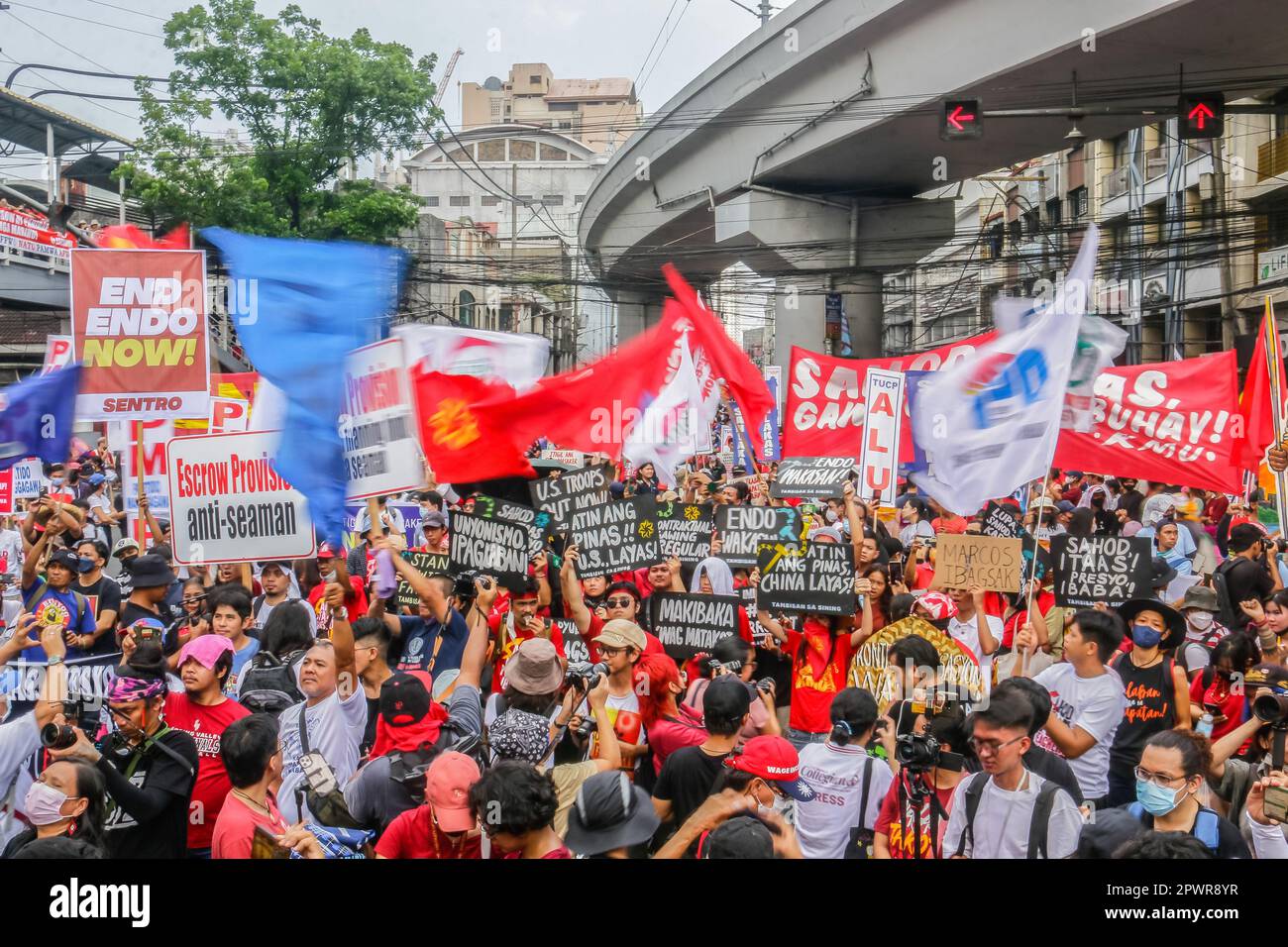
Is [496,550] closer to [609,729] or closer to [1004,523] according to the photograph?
[609,729]

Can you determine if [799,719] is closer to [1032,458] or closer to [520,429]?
[1032,458]

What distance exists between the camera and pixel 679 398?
28.5 feet

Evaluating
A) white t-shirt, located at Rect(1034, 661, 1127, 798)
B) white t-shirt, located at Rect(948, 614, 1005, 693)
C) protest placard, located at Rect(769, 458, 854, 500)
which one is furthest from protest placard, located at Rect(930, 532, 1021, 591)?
protest placard, located at Rect(769, 458, 854, 500)

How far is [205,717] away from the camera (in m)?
5.19

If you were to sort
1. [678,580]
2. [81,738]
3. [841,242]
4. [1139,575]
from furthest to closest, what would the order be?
[841,242] < [678,580] < [1139,575] < [81,738]

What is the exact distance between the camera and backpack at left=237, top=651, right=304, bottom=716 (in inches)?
219

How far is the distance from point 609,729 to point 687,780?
0.39 metres

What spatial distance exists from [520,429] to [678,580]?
1.51 m

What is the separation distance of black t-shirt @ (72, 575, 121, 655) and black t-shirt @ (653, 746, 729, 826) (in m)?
4.28

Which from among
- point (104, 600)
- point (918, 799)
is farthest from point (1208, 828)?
point (104, 600)

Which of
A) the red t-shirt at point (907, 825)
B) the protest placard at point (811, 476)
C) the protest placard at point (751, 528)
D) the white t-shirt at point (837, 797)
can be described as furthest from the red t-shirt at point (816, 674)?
the protest placard at point (811, 476)

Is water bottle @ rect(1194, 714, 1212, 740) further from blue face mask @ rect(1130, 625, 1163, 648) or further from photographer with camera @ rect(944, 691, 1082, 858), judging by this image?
photographer with camera @ rect(944, 691, 1082, 858)

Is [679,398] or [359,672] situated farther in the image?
[679,398]

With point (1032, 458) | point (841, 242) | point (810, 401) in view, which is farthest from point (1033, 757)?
point (841, 242)
